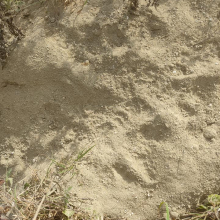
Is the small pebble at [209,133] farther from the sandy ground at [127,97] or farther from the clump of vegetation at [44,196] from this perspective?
the clump of vegetation at [44,196]

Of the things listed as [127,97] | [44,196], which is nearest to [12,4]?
[127,97]

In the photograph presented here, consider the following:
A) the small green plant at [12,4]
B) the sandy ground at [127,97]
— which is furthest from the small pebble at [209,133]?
the small green plant at [12,4]

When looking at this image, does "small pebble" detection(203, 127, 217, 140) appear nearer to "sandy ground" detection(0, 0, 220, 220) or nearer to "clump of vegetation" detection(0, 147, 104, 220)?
"sandy ground" detection(0, 0, 220, 220)

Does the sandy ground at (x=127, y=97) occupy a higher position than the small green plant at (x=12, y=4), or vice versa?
the small green plant at (x=12, y=4)

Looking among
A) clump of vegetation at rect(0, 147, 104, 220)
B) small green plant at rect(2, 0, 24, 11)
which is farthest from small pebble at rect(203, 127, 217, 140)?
small green plant at rect(2, 0, 24, 11)

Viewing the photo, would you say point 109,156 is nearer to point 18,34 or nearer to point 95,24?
point 95,24

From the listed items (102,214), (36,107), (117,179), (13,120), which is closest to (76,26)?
(36,107)

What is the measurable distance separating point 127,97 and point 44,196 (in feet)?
2.89

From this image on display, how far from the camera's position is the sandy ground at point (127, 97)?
1960 mm

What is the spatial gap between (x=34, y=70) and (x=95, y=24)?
54 centimetres

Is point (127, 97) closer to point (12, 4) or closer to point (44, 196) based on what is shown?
point (44, 196)

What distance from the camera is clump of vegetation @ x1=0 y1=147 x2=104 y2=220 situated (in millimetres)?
1886

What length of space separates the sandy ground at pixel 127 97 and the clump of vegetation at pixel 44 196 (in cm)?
7

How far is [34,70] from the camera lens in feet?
6.66
